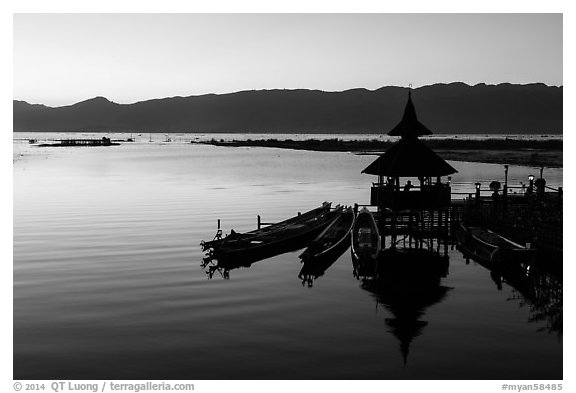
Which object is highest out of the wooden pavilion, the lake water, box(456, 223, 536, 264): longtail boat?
the wooden pavilion

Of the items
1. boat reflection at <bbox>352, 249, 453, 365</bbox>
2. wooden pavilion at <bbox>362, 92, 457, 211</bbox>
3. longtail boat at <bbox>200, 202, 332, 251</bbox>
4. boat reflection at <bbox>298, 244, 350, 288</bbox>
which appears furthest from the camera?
wooden pavilion at <bbox>362, 92, 457, 211</bbox>

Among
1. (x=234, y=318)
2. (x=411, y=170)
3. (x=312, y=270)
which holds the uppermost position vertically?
(x=411, y=170)

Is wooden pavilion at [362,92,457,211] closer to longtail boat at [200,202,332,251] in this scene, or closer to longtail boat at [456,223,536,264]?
longtail boat at [456,223,536,264]

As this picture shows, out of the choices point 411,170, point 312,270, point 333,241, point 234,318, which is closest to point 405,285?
point 312,270

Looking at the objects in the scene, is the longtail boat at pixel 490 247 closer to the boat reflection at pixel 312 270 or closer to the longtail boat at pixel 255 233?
the boat reflection at pixel 312 270

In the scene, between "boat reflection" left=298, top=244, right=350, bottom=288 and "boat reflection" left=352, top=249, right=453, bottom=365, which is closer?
"boat reflection" left=352, top=249, right=453, bottom=365

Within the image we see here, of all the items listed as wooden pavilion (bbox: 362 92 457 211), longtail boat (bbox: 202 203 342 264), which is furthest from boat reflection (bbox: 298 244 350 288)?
wooden pavilion (bbox: 362 92 457 211)

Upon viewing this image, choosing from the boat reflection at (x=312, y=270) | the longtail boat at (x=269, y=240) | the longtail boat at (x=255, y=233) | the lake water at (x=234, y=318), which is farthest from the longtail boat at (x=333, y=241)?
the longtail boat at (x=255, y=233)

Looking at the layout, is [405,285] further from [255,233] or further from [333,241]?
[255,233]

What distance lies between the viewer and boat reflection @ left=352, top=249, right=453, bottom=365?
22.4 meters

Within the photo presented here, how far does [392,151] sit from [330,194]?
31598 millimetres

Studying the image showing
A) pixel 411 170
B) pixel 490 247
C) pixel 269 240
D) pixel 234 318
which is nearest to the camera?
pixel 234 318

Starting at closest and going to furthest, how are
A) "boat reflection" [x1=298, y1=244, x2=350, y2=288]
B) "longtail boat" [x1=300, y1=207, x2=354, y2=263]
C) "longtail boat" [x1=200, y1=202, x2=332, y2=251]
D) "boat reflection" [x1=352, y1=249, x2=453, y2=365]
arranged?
1. "boat reflection" [x1=352, y1=249, x2=453, y2=365]
2. "boat reflection" [x1=298, y1=244, x2=350, y2=288]
3. "longtail boat" [x1=300, y1=207, x2=354, y2=263]
4. "longtail boat" [x1=200, y1=202, x2=332, y2=251]

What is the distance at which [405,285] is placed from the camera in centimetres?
2870
